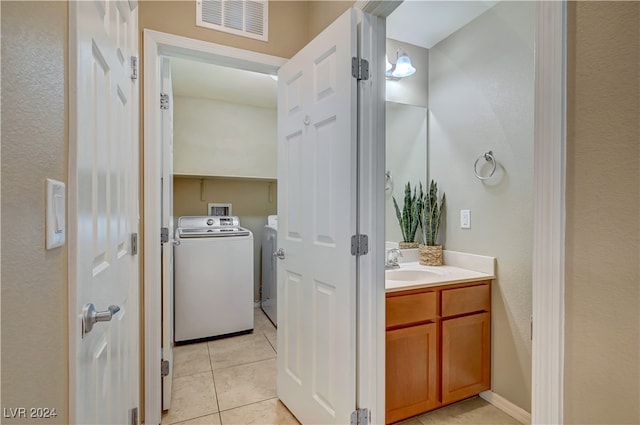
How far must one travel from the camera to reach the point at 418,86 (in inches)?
97.8

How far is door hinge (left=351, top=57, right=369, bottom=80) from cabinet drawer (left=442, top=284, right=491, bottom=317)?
1264 mm

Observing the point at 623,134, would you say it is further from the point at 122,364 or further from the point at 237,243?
the point at 237,243

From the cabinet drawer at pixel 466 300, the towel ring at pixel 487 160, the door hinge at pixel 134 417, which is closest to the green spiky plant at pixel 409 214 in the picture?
the towel ring at pixel 487 160

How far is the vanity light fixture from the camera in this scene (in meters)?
2.31

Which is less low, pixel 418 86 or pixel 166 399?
pixel 418 86

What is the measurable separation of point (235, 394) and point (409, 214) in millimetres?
1773

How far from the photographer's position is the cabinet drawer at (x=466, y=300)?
1817mm

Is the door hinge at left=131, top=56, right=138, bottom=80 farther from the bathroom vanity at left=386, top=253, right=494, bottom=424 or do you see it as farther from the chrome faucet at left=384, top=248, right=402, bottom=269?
the chrome faucet at left=384, top=248, right=402, bottom=269

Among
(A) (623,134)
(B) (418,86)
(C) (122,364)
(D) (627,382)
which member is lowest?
(C) (122,364)

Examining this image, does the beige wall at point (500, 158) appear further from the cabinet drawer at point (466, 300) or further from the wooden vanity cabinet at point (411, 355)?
the wooden vanity cabinet at point (411, 355)

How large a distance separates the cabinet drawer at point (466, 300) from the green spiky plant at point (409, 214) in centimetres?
64

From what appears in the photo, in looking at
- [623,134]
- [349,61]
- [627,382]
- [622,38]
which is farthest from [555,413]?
[349,61]

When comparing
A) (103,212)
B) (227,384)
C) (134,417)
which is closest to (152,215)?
(103,212)

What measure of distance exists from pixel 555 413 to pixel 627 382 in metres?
0.17
